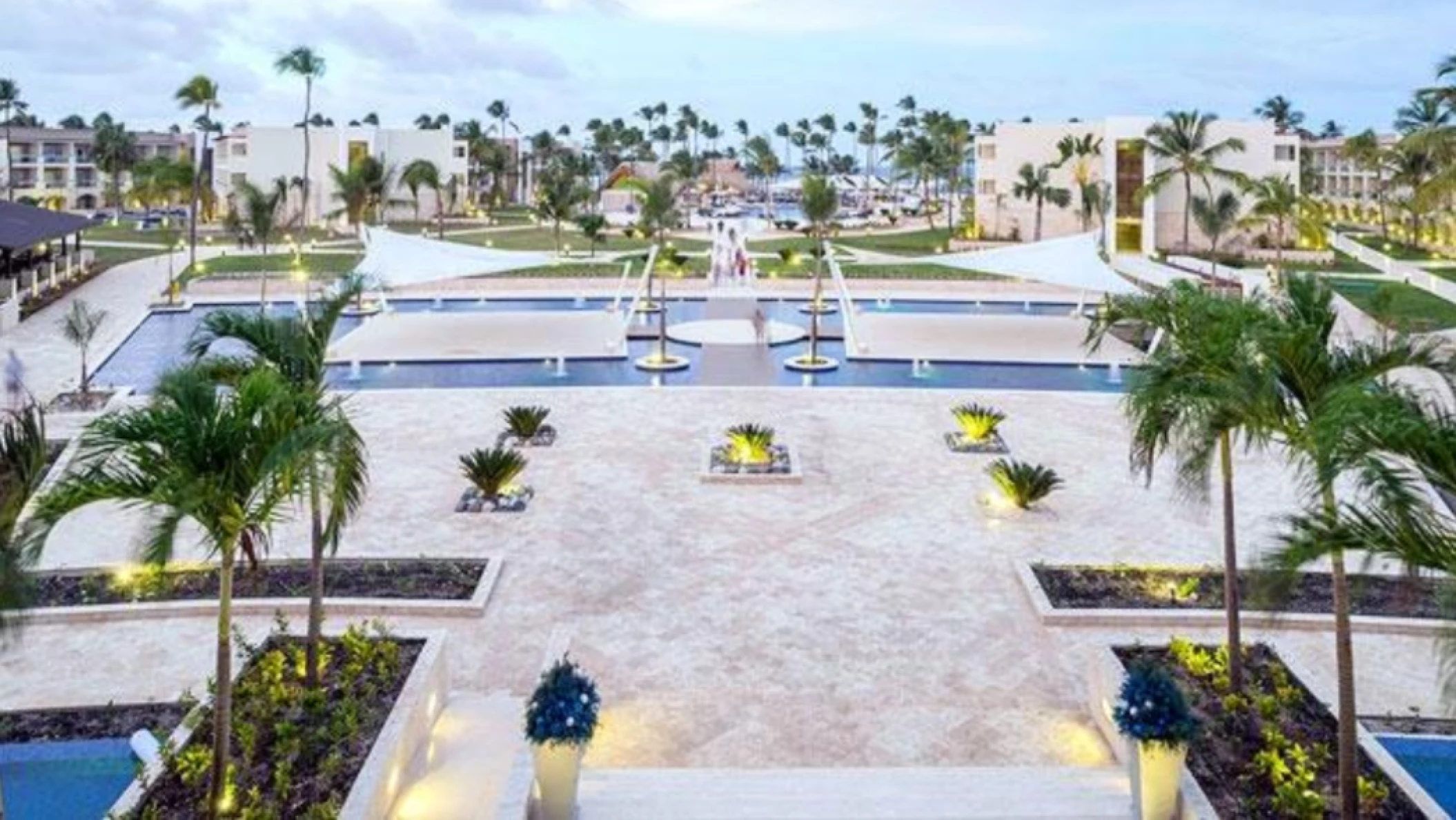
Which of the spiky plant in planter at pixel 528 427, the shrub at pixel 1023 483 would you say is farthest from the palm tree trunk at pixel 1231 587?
the spiky plant in planter at pixel 528 427

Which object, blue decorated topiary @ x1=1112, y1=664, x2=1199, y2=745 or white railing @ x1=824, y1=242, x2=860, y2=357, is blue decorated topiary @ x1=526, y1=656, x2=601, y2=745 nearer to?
blue decorated topiary @ x1=1112, y1=664, x2=1199, y2=745

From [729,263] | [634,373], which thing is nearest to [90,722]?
[634,373]

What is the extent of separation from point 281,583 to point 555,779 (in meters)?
6.59

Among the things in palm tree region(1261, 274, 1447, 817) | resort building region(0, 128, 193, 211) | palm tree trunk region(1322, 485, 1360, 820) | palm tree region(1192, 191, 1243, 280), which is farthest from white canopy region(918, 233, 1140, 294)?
resort building region(0, 128, 193, 211)

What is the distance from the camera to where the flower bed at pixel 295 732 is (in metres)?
7.53

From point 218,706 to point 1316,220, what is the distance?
180 feet

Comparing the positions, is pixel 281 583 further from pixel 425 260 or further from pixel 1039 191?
pixel 1039 191

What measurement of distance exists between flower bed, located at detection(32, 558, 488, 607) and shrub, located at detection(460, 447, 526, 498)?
8.17ft

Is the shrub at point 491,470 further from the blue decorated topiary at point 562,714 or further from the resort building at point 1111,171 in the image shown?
the resort building at point 1111,171

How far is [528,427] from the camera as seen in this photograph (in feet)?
62.2

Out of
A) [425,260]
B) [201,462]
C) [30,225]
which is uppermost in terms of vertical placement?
[30,225]

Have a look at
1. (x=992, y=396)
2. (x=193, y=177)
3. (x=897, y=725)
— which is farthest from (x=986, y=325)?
(x=193, y=177)

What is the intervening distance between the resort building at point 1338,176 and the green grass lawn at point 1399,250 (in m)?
21.7

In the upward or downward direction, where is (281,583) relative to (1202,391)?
downward
